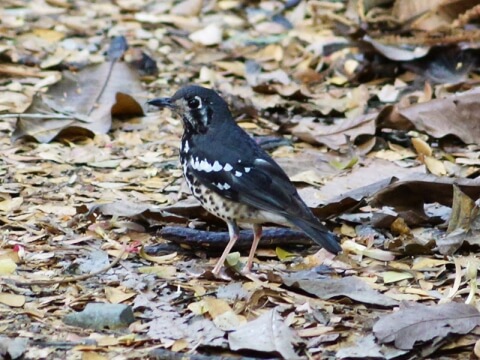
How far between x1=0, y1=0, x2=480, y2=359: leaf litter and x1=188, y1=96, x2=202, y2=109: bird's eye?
1.71 feet

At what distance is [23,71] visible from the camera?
7734 millimetres

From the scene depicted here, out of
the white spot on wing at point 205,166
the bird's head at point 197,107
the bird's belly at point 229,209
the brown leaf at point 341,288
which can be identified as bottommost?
the brown leaf at point 341,288

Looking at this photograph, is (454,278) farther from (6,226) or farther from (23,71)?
(23,71)

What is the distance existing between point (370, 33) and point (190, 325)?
13.4ft

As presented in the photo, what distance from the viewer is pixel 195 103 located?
5438 millimetres

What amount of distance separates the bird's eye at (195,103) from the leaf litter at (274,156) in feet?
1.71

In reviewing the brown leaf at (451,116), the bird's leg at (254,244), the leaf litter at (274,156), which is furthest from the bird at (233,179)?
the brown leaf at (451,116)

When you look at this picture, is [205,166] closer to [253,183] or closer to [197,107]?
[253,183]

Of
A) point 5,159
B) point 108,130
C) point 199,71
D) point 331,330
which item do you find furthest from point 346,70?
point 331,330

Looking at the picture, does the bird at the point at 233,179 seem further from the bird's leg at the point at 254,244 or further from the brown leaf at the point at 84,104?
the brown leaf at the point at 84,104

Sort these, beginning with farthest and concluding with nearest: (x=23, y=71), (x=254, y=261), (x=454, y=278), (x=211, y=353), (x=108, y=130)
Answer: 1. (x=23, y=71)
2. (x=108, y=130)
3. (x=254, y=261)
4. (x=454, y=278)
5. (x=211, y=353)

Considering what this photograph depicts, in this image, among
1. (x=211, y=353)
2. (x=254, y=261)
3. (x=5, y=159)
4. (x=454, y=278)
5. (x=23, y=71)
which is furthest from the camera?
(x=23, y=71)

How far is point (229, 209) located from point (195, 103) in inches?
27.9

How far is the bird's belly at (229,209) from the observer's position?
498 centimetres
